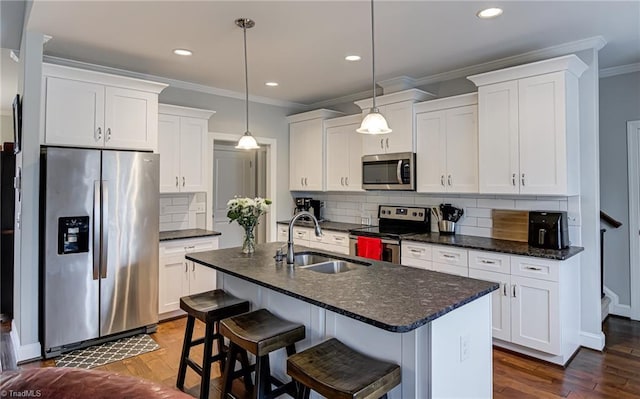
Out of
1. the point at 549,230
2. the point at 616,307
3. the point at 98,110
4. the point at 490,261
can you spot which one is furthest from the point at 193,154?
the point at 616,307

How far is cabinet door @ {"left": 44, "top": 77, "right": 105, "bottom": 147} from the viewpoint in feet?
10.7

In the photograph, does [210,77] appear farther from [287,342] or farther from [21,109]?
[287,342]

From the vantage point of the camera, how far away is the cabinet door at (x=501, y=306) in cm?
327

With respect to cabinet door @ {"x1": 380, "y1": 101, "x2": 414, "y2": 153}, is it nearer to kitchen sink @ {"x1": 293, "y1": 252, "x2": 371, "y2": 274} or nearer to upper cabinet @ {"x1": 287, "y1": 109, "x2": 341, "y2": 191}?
upper cabinet @ {"x1": 287, "y1": 109, "x2": 341, "y2": 191}

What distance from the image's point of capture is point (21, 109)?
3225mm

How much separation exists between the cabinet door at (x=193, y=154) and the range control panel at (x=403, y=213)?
2.21 m

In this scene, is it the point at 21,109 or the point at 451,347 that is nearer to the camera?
the point at 451,347

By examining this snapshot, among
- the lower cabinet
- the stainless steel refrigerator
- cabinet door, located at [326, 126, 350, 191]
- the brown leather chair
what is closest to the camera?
the brown leather chair

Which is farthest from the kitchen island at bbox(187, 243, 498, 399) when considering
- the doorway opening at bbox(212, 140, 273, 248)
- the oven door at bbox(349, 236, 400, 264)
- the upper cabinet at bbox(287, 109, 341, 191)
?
the doorway opening at bbox(212, 140, 273, 248)

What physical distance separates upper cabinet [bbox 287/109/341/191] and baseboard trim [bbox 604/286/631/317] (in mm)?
3474

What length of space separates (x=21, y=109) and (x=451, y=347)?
370 centimetres

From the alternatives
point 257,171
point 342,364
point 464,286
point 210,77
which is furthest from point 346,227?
point 342,364

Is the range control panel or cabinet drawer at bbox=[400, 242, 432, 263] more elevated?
the range control panel

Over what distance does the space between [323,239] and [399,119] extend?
176 cm
